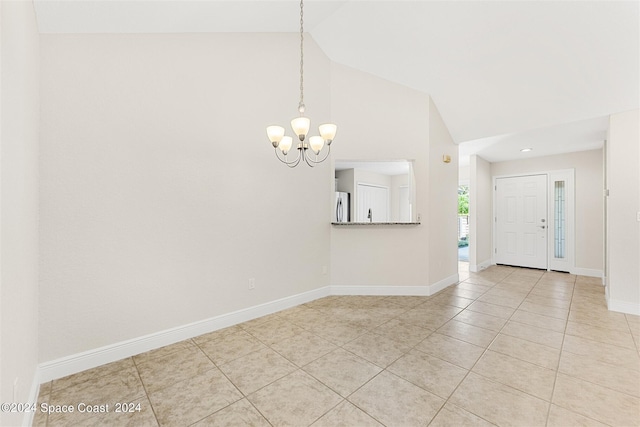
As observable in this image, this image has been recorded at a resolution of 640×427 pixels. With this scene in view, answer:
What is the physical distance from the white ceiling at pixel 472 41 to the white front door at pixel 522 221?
6.16 ft

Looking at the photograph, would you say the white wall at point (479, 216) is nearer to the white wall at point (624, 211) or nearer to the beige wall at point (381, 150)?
the white wall at point (624, 211)

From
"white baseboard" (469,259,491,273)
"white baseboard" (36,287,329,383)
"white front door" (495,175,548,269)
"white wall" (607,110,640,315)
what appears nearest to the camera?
"white baseboard" (36,287,329,383)

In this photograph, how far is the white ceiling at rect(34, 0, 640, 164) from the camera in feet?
7.41

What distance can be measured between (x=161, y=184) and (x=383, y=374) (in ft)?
7.96

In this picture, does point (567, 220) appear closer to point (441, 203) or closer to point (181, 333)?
point (441, 203)

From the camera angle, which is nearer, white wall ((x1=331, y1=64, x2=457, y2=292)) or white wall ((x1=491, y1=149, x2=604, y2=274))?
white wall ((x1=331, y1=64, x2=457, y2=292))

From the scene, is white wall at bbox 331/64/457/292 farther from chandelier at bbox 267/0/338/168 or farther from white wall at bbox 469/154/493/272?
white wall at bbox 469/154/493/272

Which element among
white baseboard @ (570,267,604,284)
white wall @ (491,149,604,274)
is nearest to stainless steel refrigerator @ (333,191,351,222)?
white wall @ (491,149,604,274)

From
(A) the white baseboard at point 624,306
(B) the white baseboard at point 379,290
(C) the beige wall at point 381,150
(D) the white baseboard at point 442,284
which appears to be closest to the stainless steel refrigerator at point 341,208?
(C) the beige wall at point 381,150

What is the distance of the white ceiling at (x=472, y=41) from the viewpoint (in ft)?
7.41

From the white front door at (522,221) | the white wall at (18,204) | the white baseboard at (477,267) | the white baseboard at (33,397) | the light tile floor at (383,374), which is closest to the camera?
the white wall at (18,204)

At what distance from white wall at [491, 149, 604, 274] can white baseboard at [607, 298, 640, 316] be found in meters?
2.32

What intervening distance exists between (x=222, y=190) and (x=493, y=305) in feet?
11.7

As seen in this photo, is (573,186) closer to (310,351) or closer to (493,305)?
(493,305)
